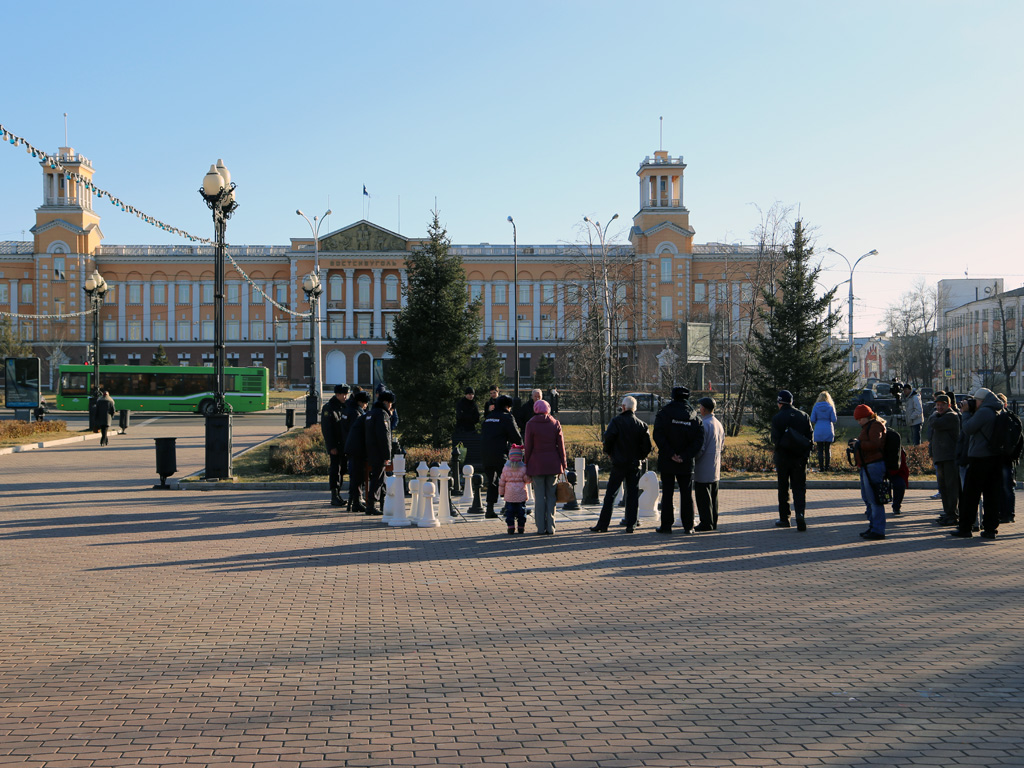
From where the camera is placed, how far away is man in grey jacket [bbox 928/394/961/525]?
43.4 ft

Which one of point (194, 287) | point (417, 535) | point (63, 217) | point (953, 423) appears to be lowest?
point (417, 535)

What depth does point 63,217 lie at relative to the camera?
290 feet

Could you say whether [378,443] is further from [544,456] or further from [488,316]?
[488,316]

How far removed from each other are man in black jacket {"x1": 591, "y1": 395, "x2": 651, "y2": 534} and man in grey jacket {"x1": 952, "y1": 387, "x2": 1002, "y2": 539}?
4.27 metres

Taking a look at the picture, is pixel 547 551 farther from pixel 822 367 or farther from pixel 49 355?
pixel 49 355

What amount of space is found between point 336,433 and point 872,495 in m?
8.45

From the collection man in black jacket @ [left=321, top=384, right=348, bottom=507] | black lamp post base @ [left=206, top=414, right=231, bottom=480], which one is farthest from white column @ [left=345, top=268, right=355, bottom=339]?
man in black jacket @ [left=321, top=384, right=348, bottom=507]

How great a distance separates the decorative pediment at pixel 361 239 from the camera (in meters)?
91.1

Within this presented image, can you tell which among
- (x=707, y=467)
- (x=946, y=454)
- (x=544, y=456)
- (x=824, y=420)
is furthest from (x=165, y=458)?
(x=946, y=454)

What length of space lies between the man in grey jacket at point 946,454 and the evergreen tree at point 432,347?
1325 cm

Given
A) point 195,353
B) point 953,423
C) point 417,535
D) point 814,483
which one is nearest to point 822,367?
point 814,483

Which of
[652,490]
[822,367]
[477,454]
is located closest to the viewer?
[652,490]

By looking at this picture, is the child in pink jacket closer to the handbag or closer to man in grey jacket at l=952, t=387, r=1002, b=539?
the handbag

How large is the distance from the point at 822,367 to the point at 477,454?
13555 millimetres
